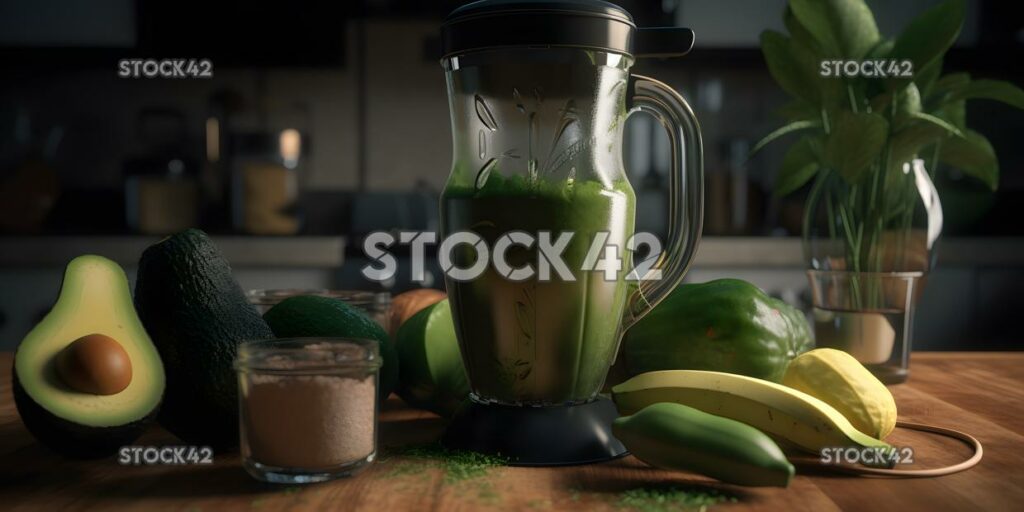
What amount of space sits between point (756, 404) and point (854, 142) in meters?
0.43

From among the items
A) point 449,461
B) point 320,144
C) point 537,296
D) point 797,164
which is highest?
point 320,144

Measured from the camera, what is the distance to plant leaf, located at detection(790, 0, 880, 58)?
0.96 m

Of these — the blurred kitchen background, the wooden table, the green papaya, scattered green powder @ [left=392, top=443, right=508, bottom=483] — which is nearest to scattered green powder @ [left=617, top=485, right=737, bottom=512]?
the wooden table

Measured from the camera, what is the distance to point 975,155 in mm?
1034

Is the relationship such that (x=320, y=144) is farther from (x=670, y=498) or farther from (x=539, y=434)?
(x=670, y=498)

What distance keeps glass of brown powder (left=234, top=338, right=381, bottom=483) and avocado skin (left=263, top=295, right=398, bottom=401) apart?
0.15 metres

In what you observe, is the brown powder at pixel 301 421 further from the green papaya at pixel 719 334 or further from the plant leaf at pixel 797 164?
the plant leaf at pixel 797 164

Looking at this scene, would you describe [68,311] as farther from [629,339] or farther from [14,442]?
[629,339]

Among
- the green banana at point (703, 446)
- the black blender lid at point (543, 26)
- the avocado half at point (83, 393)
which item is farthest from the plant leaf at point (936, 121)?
the avocado half at point (83, 393)

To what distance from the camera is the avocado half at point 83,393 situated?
580 millimetres

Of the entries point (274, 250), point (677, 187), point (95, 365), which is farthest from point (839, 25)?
point (274, 250)

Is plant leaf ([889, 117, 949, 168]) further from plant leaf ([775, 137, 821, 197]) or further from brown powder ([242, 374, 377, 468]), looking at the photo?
brown powder ([242, 374, 377, 468])

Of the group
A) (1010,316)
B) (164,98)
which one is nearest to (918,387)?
(1010,316)

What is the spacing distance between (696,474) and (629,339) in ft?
0.88
